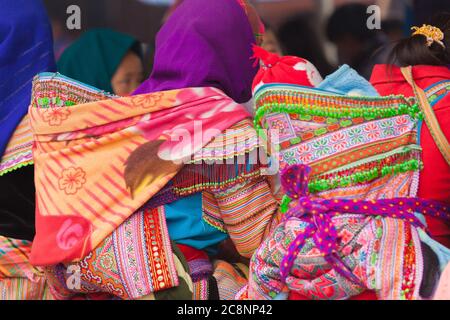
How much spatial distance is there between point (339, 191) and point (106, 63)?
165 centimetres

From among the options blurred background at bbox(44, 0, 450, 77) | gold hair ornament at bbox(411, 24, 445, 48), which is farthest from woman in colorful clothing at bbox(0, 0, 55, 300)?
gold hair ornament at bbox(411, 24, 445, 48)

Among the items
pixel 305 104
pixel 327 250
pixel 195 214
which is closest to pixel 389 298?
pixel 327 250

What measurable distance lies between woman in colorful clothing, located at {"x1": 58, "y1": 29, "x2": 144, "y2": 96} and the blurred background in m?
0.26

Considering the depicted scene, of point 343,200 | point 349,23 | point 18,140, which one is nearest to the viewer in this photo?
point 343,200

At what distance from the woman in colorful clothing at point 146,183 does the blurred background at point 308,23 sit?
1371mm

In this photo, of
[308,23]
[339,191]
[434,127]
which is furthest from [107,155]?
[308,23]

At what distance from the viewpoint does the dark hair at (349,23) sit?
3301mm

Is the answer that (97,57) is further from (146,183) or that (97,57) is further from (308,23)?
(146,183)

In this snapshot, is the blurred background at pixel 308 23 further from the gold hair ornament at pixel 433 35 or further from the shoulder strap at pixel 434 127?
the shoulder strap at pixel 434 127

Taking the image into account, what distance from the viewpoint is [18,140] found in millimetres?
2121

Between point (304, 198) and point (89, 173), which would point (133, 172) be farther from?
point (304, 198)

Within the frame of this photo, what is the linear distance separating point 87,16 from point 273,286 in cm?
232
